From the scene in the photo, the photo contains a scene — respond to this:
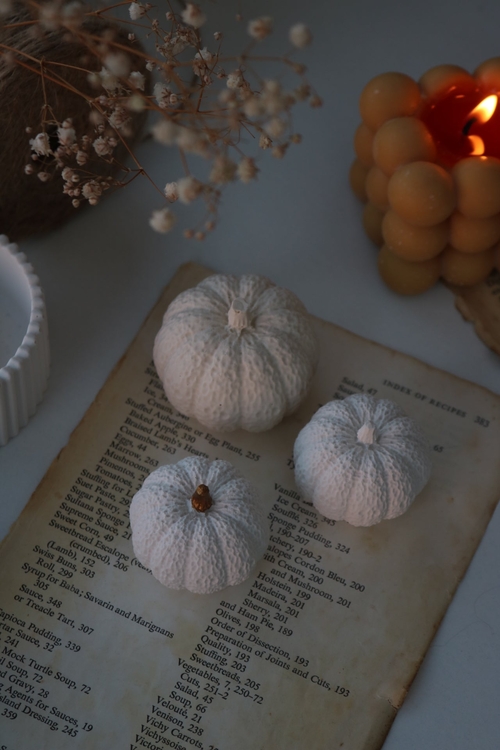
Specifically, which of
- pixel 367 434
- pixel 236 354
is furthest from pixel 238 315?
pixel 367 434

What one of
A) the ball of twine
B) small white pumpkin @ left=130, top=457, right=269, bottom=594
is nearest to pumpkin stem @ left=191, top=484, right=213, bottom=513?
small white pumpkin @ left=130, top=457, right=269, bottom=594

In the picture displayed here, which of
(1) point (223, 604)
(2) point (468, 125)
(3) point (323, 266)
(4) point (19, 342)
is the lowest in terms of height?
(1) point (223, 604)

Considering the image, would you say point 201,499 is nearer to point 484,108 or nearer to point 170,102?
point 170,102

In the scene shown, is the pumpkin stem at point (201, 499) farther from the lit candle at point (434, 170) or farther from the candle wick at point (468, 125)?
the candle wick at point (468, 125)

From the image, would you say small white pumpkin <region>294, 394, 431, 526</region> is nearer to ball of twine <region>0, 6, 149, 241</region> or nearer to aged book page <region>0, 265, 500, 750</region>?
aged book page <region>0, 265, 500, 750</region>

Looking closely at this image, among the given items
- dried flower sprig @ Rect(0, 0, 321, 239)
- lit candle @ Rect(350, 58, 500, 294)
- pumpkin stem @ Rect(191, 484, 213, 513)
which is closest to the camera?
dried flower sprig @ Rect(0, 0, 321, 239)
